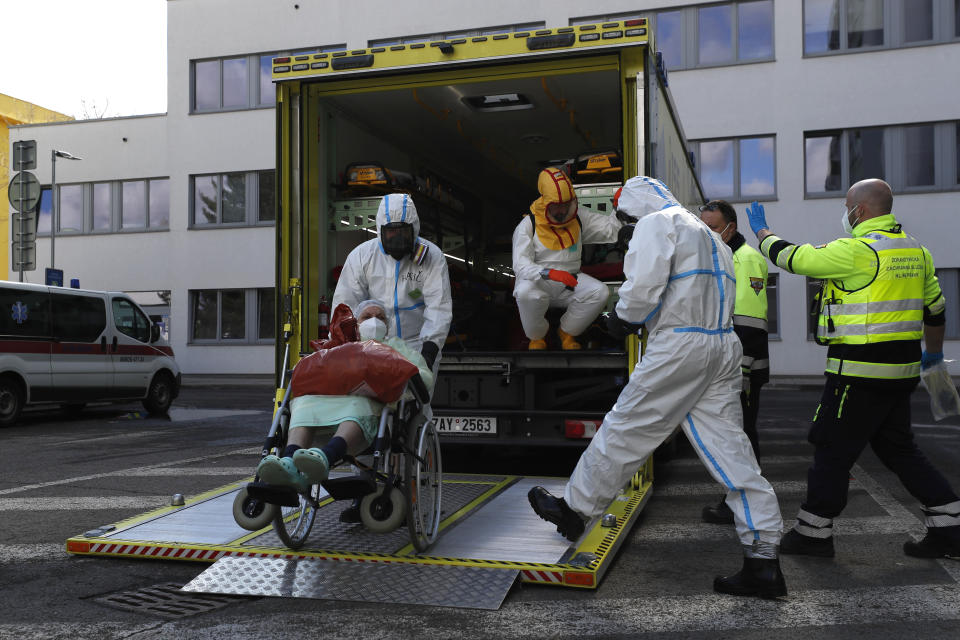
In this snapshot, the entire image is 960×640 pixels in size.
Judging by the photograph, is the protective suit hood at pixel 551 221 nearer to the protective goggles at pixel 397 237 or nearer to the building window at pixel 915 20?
the protective goggles at pixel 397 237

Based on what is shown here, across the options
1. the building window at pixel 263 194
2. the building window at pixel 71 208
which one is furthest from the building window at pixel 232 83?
the building window at pixel 71 208

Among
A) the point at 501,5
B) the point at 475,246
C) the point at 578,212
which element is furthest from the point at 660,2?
the point at 578,212

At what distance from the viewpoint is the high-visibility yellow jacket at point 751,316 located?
226 inches

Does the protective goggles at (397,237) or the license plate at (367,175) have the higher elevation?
the license plate at (367,175)

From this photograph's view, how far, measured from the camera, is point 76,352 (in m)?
13.1

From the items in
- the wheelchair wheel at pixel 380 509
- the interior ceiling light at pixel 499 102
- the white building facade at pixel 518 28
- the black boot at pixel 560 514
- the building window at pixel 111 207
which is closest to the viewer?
the wheelchair wheel at pixel 380 509

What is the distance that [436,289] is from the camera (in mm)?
5691

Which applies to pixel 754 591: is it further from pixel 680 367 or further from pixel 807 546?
pixel 680 367

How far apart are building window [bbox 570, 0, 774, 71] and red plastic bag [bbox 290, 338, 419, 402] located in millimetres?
19933

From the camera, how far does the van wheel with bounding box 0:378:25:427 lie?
39.8ft

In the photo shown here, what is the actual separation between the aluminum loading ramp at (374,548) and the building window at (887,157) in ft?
61.2

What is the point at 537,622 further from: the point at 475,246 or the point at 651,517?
the point at 475,246

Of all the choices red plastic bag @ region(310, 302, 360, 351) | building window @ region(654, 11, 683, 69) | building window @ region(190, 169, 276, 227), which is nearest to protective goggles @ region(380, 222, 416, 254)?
red plastic bag @ region(310, 302, 360, 351)

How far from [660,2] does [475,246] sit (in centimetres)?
1436
